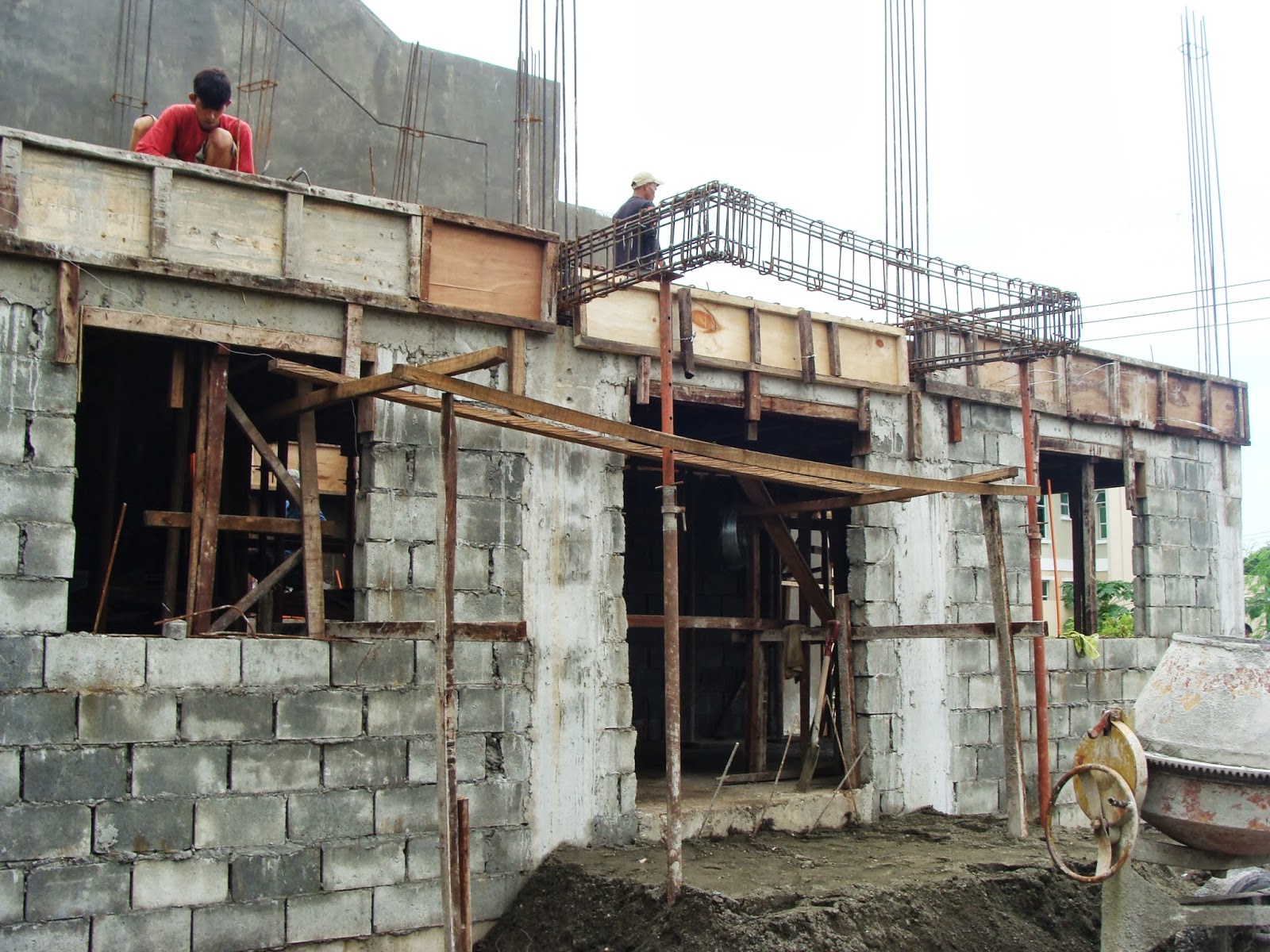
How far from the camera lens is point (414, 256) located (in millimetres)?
9453

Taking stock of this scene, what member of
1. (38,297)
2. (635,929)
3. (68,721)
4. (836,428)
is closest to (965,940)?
(635,929)

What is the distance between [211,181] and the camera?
28.8 ft

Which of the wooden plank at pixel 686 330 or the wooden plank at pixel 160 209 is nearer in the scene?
the wooden plank at pixel 160 209

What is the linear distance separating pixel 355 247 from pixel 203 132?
1326mm

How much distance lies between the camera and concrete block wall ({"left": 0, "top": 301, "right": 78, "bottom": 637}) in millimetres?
7758

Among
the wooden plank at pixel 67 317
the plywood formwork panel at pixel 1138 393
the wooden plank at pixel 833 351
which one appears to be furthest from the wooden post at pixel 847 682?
the wooden plank at pixel 67 317

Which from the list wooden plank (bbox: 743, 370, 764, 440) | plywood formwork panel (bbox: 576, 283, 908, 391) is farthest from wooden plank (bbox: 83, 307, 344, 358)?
wooden plank (bbox: 743, 370, 764, 440)

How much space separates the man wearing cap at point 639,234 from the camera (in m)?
9.28

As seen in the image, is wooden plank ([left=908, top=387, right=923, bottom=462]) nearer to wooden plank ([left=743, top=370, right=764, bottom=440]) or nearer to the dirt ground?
wooden plank ([left=743, top=370, right=764, bottom=440])

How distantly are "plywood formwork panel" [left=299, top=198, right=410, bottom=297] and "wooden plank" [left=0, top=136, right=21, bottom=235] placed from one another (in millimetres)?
1832

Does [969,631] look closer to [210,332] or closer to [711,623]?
[711,623]

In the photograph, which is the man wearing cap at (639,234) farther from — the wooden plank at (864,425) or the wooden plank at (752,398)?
the wooden plank at (864,425)

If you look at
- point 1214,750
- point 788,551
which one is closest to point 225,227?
point 788,551

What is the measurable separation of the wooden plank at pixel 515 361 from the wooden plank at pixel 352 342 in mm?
1189
